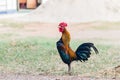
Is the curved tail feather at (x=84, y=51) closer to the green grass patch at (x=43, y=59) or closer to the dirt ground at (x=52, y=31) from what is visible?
the green grass patch at (x=43, y=59)

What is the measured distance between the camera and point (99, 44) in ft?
26.9

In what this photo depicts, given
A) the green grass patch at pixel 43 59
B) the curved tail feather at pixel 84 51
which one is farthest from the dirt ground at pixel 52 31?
the curved tail feather at pixel 84 51

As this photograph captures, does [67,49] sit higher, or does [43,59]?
[67,49]

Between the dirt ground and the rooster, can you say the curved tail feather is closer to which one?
the rooster

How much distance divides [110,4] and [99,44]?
363 cm

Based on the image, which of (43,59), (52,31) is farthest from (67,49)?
(52,31)

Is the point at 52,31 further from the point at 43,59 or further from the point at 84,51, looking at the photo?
the point at 84,51

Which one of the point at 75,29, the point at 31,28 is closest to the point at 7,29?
the point at 31,28

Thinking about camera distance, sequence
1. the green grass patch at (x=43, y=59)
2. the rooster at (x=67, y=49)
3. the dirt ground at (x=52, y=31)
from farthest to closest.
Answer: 1. the dirt ground at (x=52, y=31)
2. the green grass patch at (x=43, y=59)
3. the rooster at (x=67, y=49)

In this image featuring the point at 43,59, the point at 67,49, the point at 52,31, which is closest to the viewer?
the point at 67,49

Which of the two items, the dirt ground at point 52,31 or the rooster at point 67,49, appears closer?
the rooster at point 67,49

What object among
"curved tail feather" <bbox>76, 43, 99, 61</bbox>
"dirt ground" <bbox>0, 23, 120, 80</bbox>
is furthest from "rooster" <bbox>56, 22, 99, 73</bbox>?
"dirt ground" <bbox>0, 23, 120, 80</bbox>

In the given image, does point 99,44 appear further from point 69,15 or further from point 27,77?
point 69,15

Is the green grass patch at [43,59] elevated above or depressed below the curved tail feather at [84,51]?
below
